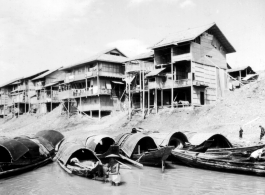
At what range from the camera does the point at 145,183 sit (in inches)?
575

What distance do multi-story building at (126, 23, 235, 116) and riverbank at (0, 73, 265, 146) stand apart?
7.38ft

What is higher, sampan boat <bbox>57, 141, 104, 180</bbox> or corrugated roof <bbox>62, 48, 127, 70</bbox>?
corrugated roof <bbox>62, 48, 127, 70</bbox>

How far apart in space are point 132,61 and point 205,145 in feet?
70.5

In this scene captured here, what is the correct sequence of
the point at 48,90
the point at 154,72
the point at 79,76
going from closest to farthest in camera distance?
the point at 154,72 < the point at 79,76 < the point at 48,90

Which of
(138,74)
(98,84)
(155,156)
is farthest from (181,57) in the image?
(155,156)

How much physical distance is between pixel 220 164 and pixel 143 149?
671 cm

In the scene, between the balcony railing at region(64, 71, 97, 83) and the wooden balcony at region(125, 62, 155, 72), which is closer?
the wooden balcony at region(125, 62, 155, 72)

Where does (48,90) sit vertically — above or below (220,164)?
above

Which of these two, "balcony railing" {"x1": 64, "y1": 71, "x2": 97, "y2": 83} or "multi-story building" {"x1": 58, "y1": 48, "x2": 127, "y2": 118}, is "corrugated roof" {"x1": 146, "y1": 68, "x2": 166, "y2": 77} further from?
"balcony railing" {"x1": 64, "y1": 71, "x2": 97, "y2": 83}

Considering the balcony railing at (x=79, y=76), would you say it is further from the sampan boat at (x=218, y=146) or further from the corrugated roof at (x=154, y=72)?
the sampan boat at (x=218, y=146)

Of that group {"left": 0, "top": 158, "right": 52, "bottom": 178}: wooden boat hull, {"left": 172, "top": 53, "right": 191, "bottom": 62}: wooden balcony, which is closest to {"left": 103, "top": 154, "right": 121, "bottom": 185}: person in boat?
{"left": 0, "top": 158, "right": 52, "bottom": 178}: wooden boat hull

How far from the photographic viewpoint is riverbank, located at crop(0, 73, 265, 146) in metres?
25.6

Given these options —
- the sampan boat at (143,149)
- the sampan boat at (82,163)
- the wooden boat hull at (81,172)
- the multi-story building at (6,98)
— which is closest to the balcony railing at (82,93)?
the sampan boat at (143,149)

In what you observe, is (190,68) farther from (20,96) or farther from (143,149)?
(20,96)
